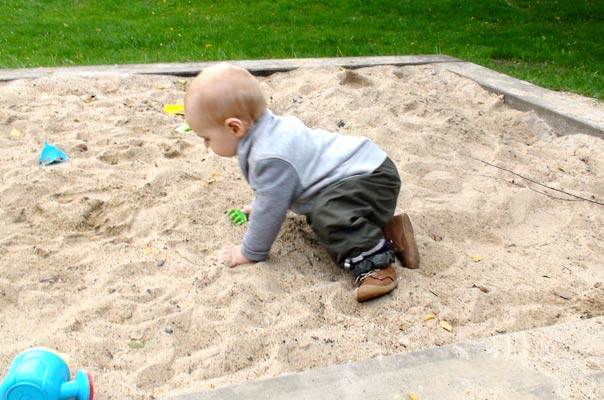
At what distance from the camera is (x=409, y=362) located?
1.83m

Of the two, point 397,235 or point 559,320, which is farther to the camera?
point 397,235

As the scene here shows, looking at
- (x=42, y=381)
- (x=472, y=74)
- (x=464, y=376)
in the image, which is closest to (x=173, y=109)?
(x=472, y=74)

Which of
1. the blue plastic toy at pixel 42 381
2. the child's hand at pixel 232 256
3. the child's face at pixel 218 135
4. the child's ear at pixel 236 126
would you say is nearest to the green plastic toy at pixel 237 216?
the child's hand at pixel 232 256

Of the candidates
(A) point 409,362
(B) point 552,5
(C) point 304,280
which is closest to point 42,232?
(C) point 304,280

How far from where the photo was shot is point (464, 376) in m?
1.78

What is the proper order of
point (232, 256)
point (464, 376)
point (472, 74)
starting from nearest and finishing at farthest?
point (464, 376) < point (232, 256) < point (472, 74)

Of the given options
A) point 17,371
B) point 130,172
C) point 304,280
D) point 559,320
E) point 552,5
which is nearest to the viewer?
point 17,371

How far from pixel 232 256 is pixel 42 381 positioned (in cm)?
108

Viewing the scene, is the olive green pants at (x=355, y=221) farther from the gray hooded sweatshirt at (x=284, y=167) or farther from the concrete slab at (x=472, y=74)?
the concrete slab at (x=472, y=74)

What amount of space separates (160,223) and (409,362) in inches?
60.5

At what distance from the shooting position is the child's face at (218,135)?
2458mm

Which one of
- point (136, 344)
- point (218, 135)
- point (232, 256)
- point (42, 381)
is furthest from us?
point (232, 256)

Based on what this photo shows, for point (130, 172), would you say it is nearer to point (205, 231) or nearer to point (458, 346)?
point (205, 231)

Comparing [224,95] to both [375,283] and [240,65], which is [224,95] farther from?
[240,65]
